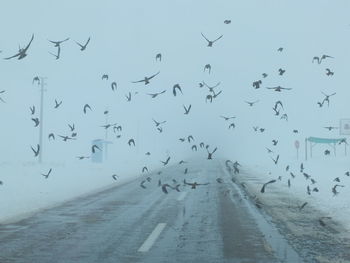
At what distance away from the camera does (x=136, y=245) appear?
8828 mm

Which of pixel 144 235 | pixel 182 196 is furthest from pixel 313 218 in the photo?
pixel 182 196

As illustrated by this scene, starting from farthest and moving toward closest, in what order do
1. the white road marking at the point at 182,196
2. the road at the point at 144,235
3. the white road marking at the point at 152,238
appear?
the white road marking at the point at 182,196 → the white road marking at the point at 152,238 → the road at the point at 144,235

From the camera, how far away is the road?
7.92 metres

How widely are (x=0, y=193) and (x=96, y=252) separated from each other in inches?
514

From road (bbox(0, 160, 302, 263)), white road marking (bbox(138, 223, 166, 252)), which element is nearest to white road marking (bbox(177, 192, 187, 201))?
road (bbox(0, 160, 302, 263))

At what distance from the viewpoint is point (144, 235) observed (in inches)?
391

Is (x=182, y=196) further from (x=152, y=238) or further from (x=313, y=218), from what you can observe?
(x=152, y=238)

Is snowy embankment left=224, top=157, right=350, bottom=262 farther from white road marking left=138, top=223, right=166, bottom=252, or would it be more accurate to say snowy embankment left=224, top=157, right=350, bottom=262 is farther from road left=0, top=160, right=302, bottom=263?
white road marking left=138, top=223, right=166, bottom=252

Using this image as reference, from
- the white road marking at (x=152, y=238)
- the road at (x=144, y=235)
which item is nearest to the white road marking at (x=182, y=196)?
the road at (x=144, y=235)

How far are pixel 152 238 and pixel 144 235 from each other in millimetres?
390

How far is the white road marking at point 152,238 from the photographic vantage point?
337 inches

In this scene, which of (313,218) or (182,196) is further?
(182,196)

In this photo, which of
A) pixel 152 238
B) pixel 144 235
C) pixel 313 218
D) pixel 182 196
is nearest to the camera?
pixel 152 238

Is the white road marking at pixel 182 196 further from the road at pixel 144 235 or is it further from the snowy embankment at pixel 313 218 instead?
the snowy embankment at pixel 313 218
